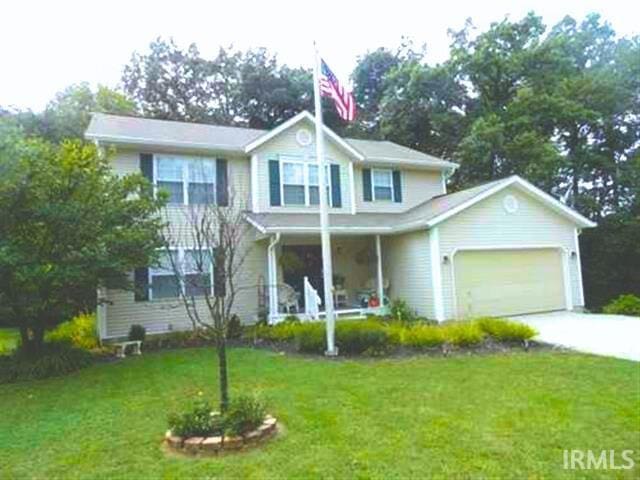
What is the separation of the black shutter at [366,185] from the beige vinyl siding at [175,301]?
4.23 m

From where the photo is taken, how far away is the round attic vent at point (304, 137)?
1595 cm

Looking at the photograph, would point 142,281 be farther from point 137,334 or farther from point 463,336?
point 463,336

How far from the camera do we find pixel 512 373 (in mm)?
7547

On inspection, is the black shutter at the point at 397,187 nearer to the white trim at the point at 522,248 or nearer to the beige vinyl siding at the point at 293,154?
the beige vinyl siding at the point at 293,154

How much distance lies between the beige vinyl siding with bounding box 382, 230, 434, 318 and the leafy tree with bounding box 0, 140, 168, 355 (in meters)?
7.88

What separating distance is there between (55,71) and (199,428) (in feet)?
92.6

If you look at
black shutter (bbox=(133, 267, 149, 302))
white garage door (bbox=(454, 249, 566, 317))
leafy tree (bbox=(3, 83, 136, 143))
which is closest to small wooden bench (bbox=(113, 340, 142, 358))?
black shutter (bbox=(133, 267, 149, 302))

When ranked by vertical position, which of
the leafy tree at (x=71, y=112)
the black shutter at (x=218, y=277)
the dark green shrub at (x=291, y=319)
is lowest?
the dark green shrub at (x=291, y=319)

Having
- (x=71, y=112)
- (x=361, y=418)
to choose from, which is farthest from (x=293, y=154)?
(x=71, y=112)

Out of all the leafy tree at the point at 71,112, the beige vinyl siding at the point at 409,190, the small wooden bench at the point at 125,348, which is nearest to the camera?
the small wooden bench at the point at 125,348

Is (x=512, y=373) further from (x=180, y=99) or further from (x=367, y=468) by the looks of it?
(x=180, y=99)

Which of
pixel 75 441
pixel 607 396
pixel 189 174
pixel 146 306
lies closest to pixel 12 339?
pixel 146 306

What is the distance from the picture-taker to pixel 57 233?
9.65 m

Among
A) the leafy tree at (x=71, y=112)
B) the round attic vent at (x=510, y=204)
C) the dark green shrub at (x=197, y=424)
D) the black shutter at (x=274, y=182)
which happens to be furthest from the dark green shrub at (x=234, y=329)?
the leafy tree at (x=71, y=112)
